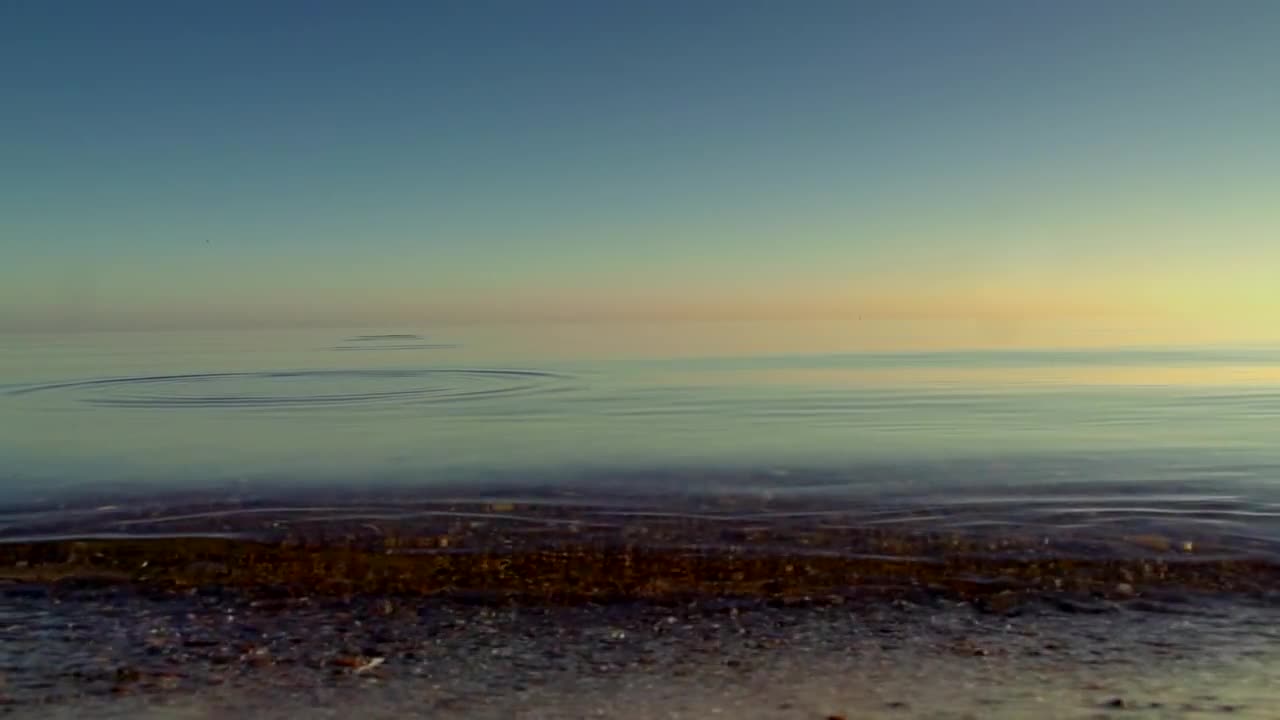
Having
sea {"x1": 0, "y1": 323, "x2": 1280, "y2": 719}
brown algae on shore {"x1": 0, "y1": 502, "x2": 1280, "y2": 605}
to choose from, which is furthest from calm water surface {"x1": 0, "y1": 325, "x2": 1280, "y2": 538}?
brown algae on shore {"x1": 0, "y1": 502, "x2": 1280, "y2": 605}

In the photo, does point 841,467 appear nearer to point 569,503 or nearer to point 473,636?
point 569,503

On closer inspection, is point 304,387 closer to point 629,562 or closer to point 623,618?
point 629,562

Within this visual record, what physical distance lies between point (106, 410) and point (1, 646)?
17604 millimetres

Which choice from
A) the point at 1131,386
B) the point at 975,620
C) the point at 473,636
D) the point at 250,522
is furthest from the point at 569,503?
the point at 1131,386

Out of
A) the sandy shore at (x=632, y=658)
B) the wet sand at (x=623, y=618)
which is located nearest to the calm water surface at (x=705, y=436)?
the wet sand at (x=623, y=618)

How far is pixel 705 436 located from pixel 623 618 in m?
10.5

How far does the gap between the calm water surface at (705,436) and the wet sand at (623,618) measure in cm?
207

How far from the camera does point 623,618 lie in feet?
25.6

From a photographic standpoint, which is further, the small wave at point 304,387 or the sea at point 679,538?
the small wave at point 304,387

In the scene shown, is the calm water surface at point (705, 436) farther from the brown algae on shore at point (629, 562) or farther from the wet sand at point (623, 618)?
the wet sand at point (623, 618)

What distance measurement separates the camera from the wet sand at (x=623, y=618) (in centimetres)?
597

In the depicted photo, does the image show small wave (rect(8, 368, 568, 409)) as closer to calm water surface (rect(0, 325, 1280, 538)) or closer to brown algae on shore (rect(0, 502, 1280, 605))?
calm water surface (rect(0, 325, 1280, 538))

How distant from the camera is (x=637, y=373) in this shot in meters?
35.0

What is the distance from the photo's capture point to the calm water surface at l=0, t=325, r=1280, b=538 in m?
13.0
